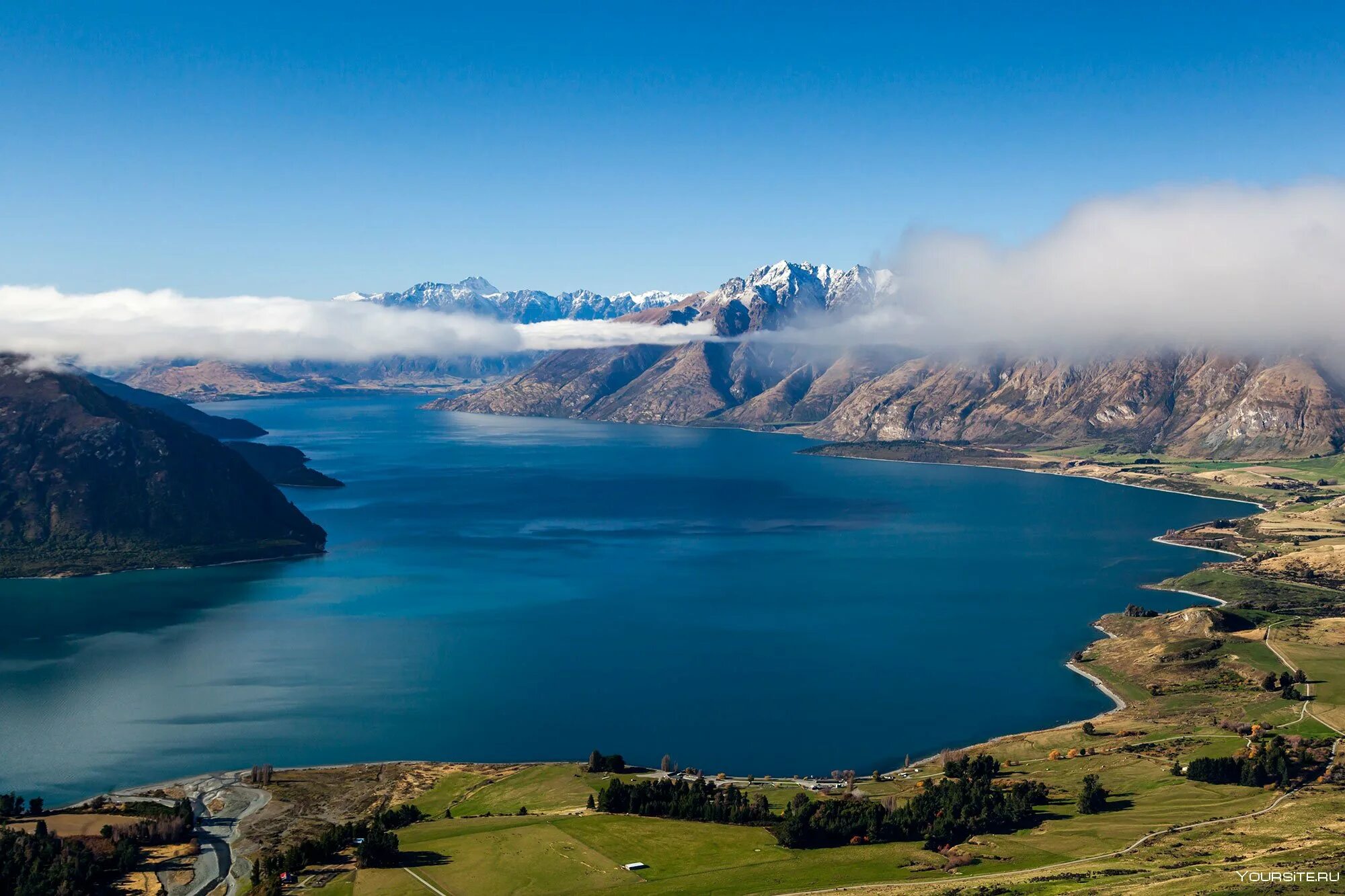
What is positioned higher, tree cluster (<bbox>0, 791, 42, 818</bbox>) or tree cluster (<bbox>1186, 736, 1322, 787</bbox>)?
tree cluster (<bbox>1186, 736, 1322, 787</bbox>)

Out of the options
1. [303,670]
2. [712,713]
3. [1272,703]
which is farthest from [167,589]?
[1272,703]

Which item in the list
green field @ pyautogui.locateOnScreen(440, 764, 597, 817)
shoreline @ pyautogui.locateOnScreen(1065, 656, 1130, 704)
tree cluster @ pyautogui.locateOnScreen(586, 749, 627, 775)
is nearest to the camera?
green field @ pyautogui.locateOnScreen(440, 764, 597, 817)

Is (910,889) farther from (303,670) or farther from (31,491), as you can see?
(31,491)

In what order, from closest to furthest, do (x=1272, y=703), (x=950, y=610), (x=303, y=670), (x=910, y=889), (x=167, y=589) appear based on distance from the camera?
(x=910, y=889) → (x=1272, y=703) → (x=303, y=670) → (x=950, y=610) → (x=167, y=589)

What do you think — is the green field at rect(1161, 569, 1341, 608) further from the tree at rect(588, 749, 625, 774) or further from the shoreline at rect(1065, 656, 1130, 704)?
the tree at rect(588, 749, 625, 774)

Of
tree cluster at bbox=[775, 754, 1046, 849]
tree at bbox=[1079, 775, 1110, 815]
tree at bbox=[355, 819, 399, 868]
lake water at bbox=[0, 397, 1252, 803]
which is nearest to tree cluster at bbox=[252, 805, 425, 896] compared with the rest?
tree at bbox=[355, 819, 399, 868]

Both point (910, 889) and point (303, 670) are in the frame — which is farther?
point (303, 670)
